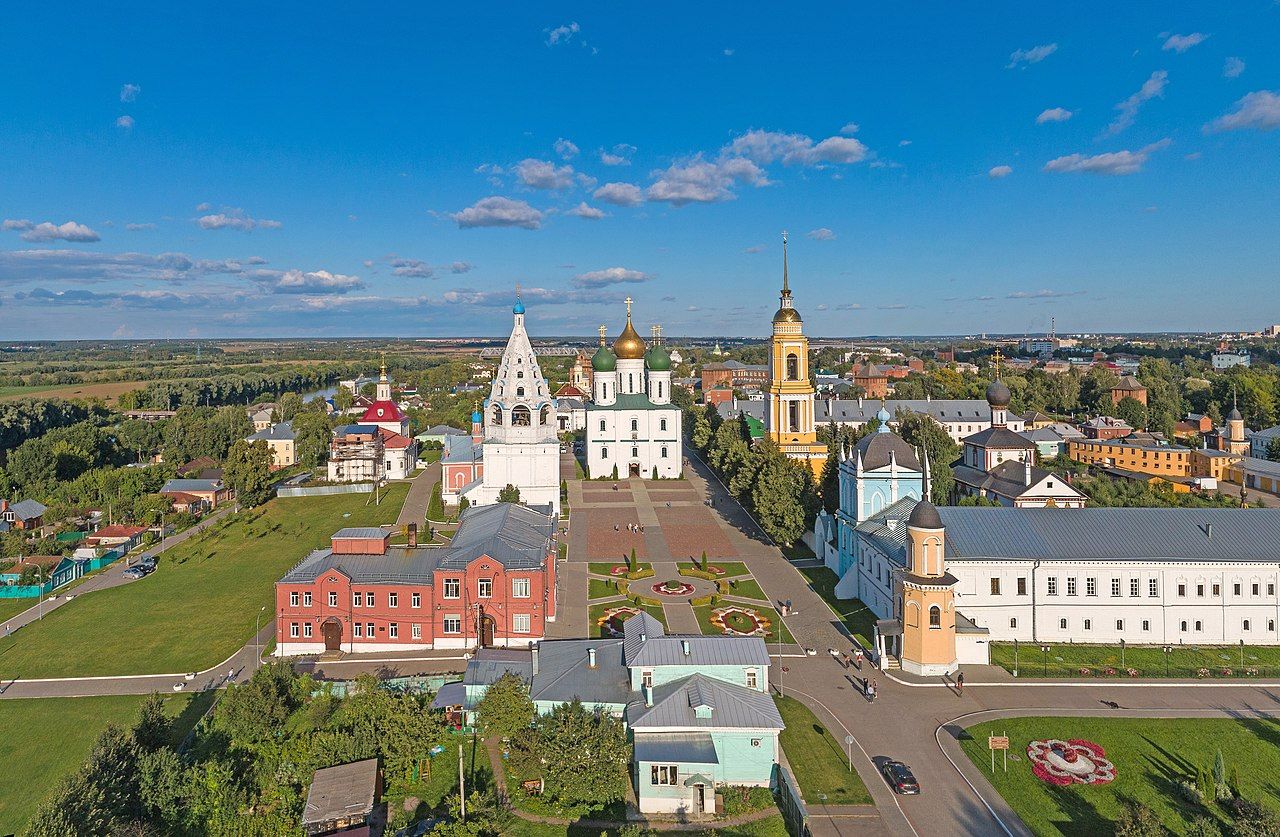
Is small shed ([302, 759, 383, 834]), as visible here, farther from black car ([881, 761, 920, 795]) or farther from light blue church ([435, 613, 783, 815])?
black car ([881, 761, 920, 795])

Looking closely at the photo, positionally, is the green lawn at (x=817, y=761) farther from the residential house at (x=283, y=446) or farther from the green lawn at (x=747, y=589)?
the residential house at (x=283, y=446)

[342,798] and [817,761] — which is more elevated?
[342,798]

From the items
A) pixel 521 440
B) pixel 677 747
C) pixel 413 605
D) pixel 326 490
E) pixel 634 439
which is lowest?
pixel 326 490

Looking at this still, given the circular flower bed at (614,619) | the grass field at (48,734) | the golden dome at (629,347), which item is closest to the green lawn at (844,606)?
the circular flower bed at (614,619)

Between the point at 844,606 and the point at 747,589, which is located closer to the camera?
the point at 844,606

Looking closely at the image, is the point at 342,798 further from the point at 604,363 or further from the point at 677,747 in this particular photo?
the point at 604,363

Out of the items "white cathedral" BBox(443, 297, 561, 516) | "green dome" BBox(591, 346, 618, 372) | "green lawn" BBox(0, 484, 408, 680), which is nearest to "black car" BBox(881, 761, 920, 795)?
"green lawn" BBox(0, 484, 408, 680)

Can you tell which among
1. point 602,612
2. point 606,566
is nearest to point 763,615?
point 602,612

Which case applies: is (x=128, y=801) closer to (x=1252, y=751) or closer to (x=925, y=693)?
(x=925, y=693)
